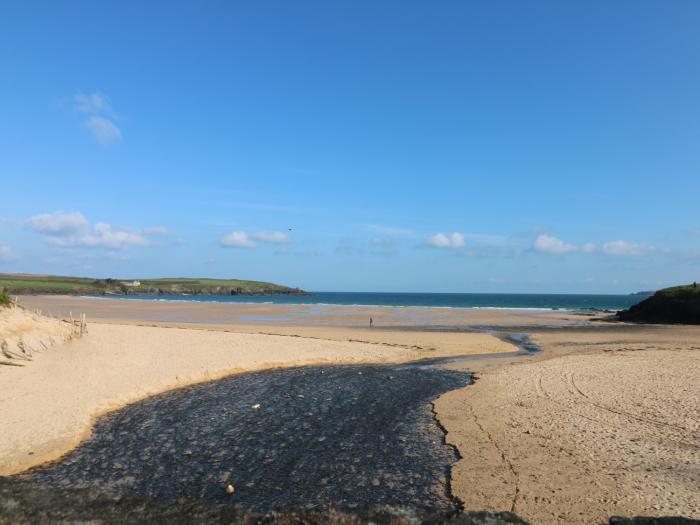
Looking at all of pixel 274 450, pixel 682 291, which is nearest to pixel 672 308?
pixel 682 291

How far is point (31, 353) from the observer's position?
24.6 meters

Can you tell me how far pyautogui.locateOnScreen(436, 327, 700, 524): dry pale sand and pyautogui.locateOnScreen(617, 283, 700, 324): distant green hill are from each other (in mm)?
35324

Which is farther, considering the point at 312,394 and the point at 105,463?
the point at 312,394

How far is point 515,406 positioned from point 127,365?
18.9m

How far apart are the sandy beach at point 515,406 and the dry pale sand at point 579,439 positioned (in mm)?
47

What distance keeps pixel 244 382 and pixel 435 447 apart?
12.7 m

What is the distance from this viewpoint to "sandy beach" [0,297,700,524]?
10.4 m

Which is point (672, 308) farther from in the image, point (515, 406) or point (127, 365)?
point (127, 365)

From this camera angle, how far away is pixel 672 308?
5753cm

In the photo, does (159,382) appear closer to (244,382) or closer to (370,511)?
(244,382)

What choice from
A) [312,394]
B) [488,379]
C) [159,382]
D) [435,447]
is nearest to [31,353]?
[159,382]

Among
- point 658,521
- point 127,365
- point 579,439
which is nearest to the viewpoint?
point 658,521

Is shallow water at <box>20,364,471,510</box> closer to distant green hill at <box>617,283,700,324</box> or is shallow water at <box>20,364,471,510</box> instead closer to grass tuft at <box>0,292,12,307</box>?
grass tuft at <box>0,292,12,307</box>

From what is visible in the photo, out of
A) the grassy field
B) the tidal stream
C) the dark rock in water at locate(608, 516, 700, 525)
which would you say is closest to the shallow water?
the tidal stream
